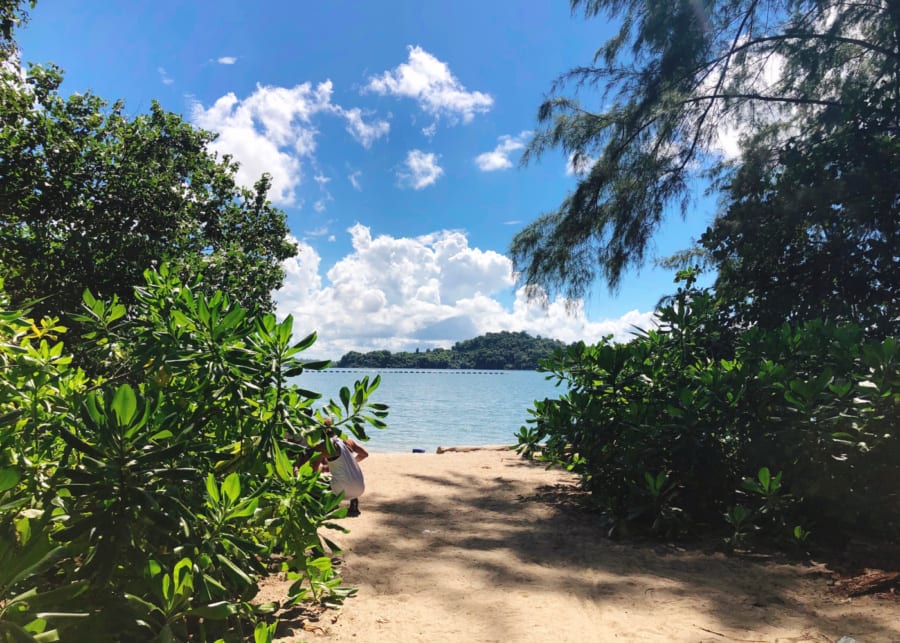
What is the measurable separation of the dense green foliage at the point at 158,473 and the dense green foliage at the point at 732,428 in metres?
2.81

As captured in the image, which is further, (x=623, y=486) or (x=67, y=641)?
(x=623, y=486)

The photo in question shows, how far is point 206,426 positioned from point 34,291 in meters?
7.03

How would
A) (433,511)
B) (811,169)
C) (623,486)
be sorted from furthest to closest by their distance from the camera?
(811,169) → (433,511) → (623,486)

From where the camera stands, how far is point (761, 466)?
13.0 feet

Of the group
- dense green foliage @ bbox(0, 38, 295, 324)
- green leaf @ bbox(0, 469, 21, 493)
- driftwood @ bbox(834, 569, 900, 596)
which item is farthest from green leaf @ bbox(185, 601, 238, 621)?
dense green foliage @ bbox(0, 38, 295, 324)

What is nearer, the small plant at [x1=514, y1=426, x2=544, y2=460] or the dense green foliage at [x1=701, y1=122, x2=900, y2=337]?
the small plant at [x1=514, y1=426, x2=544, y2=460]

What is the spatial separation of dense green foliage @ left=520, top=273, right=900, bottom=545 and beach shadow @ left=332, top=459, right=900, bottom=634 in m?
0.35

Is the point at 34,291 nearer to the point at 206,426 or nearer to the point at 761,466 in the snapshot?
the point at 206,426

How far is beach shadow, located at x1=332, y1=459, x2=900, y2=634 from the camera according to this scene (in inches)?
111

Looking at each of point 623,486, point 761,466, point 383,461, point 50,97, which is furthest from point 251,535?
point 50,97

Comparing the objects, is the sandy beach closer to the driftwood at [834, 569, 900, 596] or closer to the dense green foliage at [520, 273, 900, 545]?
the driftwood at [834, 569, 900, 596]

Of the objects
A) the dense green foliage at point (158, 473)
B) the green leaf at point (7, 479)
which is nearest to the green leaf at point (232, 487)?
the dense green foliage at point (158, 473)

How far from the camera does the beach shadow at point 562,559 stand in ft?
9.26

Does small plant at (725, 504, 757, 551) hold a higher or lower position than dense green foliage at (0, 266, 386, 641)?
lower
